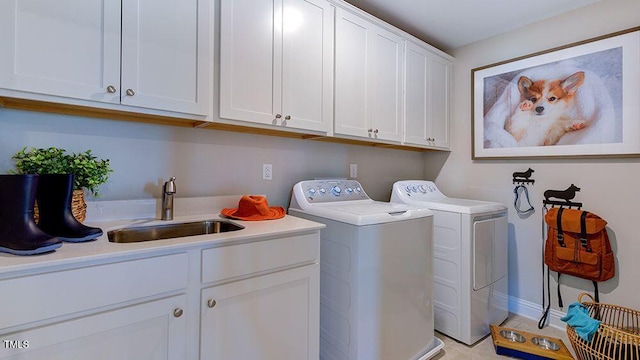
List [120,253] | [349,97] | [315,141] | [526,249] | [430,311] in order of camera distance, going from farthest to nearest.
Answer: [526,249]
[315,141]
[349,97]
[430,311]
[120,253]

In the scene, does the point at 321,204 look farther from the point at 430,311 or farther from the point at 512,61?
the point at 512,61

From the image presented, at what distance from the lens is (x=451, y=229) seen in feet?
6.79

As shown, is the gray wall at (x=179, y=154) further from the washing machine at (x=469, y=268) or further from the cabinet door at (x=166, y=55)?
the washing machine at (x=469, y=268)

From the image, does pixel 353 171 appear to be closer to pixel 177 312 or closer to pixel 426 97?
pixel 426 97

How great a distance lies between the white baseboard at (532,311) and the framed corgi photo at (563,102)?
1230 millimetres

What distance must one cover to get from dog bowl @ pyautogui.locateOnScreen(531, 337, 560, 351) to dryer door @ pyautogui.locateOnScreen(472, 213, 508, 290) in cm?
42

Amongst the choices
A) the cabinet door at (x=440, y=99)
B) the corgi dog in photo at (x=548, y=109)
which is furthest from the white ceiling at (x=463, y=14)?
the corgi dog in photo at (x=548, y=109)

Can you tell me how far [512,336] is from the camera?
1995mm

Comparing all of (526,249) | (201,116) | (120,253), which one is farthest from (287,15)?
(526,249)

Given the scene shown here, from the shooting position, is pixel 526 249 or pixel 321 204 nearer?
pixel 321 204

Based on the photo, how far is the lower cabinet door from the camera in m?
0.85

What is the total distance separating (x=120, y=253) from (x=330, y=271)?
3.55 ft

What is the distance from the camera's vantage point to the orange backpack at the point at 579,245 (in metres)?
1.95

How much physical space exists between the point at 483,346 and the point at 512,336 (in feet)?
0.68
